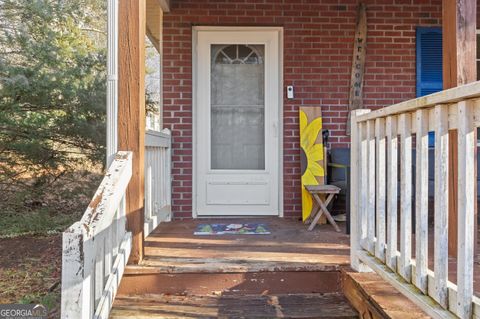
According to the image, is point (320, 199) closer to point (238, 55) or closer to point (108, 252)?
point (238, 55)

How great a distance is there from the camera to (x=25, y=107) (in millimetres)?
5660

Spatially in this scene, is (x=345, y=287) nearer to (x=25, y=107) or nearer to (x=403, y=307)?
(x=403, y=307)

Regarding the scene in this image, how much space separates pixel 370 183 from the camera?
7.85 feet

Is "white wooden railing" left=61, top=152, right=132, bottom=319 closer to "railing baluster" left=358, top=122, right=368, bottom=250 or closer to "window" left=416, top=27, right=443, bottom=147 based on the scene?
"railing baluster" left=358, top=122, right=368, bottom=250

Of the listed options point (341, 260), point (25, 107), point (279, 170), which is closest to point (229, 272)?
point (341, 260)

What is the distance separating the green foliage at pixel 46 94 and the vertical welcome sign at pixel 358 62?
123 inches

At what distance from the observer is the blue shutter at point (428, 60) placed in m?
4.60

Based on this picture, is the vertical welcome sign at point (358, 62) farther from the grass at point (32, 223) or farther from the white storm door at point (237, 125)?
the grass at point (32, 223)

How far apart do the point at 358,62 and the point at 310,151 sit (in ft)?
3.46

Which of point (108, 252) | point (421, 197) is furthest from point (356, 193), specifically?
point (108, 252)

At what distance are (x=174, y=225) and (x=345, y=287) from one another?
6.46 feet

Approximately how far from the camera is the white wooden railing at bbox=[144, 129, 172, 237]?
3.30 metres

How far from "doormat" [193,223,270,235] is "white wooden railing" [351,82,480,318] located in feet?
4.21

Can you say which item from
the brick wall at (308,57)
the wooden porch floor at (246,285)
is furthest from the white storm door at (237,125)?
the wooden porch floor at (246,285)
